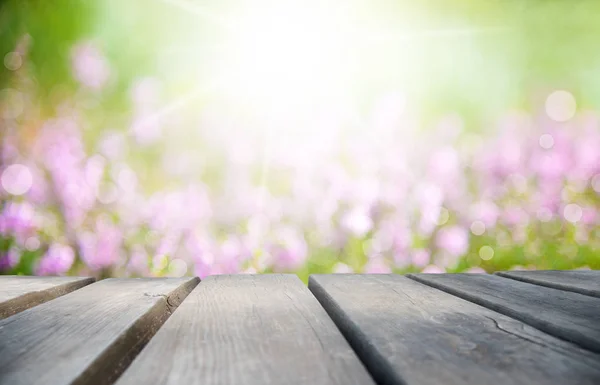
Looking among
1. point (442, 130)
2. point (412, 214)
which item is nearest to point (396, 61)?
point (442, 130)

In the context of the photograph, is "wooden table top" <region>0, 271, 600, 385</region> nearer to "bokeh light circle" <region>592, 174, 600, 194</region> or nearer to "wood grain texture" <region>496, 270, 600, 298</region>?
"wood grain texture" <region>496, 270, 600, 298</region>

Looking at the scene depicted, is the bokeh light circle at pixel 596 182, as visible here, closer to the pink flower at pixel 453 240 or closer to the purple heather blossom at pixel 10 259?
the pink flower at pixel 453 240

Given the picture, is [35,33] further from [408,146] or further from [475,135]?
[475,135]

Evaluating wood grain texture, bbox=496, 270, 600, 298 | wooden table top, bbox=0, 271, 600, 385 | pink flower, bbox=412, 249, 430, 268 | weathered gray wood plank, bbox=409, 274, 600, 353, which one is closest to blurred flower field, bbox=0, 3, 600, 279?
pink flower, bbox=412, 249, 430, 268

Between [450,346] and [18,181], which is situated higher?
[18,181]

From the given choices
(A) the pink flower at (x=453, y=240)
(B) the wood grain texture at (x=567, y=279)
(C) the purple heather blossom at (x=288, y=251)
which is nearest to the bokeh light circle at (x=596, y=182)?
(A) the pink flower at (x=453, y=240)

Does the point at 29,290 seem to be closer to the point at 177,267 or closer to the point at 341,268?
the point at 177,267

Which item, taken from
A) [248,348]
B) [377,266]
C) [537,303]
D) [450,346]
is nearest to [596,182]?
[377,266]
